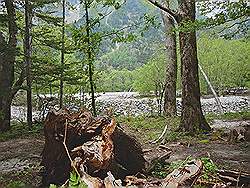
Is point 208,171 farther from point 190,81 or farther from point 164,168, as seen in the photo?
point 190,81

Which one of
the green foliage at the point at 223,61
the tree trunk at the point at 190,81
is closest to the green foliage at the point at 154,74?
the green foliage at the point at 223,61

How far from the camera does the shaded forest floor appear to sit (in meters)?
6.73

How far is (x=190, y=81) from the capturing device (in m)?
11.0

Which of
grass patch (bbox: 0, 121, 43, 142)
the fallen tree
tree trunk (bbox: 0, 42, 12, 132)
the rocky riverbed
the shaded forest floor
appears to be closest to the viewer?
the fallen tree

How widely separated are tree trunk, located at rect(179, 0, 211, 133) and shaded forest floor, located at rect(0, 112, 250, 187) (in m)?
0.42

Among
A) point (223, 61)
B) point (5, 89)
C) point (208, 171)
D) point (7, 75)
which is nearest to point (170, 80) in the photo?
point (7, 75)

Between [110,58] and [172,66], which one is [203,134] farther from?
[110,58]

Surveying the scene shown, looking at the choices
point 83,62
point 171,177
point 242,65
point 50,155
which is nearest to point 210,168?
point 171,177

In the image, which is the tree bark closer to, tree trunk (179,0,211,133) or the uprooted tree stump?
tree trunk (179,0,211,133)

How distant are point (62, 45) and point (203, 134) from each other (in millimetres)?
6442

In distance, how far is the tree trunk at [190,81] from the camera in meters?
11.0

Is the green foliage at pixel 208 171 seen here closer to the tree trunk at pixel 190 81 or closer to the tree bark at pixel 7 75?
the tree trunk at pixel 190 81

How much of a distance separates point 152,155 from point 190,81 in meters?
4.09

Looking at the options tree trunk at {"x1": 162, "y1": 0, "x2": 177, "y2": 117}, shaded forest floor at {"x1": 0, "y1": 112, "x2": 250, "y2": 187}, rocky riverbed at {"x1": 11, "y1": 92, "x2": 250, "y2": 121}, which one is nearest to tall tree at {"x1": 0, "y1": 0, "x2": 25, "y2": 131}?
shaded forest floor at {"x1": 0, "y1": 112, "x2": 250, "y2": 187}
